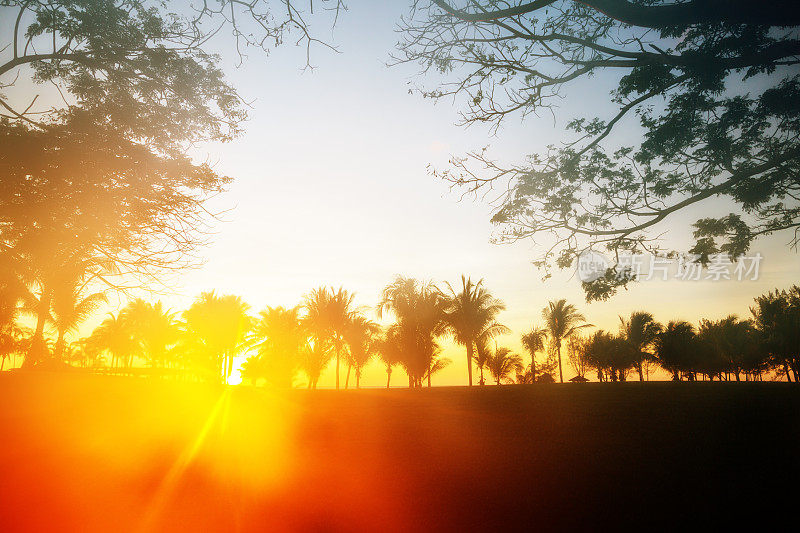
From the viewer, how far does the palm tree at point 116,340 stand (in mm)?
42219

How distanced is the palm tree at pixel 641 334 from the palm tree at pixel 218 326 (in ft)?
118

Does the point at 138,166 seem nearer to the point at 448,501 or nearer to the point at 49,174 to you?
the point at 49,174

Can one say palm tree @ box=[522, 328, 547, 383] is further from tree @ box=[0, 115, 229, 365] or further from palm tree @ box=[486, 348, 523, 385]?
tree @ box=[0, 115, 229, 365]

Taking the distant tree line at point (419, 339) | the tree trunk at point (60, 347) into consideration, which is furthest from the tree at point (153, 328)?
the tree trunk at point (60, 347)

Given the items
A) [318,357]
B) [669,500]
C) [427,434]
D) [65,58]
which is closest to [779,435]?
[669,500]

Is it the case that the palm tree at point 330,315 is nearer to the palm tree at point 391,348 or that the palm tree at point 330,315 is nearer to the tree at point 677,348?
the palm tree at point 391,348

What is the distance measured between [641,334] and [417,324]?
22.9 metres

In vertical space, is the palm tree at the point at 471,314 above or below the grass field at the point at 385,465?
above

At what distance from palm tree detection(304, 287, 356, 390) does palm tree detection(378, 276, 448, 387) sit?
3535 mm

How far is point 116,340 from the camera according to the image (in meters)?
42.5

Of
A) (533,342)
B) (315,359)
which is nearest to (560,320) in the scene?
(533,342)

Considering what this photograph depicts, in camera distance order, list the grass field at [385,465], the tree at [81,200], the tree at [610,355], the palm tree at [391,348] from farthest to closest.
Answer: the tree at [610,355] → the palm tree at [391,348] → the tree at [81,200] → the grass field at [385,465]

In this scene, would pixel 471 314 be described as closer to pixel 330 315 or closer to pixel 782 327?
pixel 330 315

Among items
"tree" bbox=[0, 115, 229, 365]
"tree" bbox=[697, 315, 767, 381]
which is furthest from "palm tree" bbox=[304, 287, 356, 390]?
"tree" bbox=[697, 315, 767, 381]
